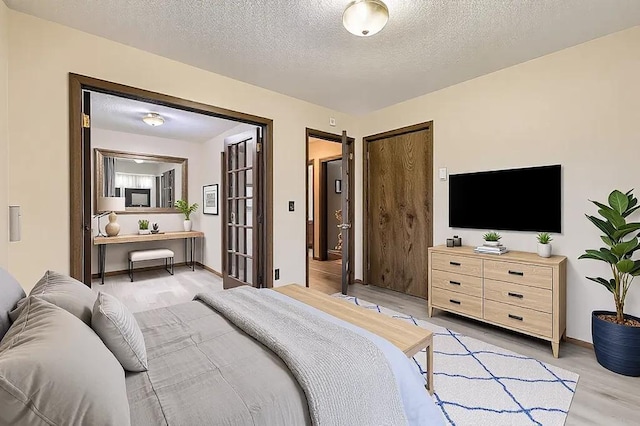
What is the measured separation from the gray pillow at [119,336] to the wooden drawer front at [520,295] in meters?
2.66

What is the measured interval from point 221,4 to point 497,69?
2.59 meters

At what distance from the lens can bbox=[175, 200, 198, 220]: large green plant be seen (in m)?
5.61

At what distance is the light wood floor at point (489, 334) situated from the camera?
1.71 meters

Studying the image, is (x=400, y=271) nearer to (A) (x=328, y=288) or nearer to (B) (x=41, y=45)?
(A) (x=328, y=288)

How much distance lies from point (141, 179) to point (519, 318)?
580 centimetres

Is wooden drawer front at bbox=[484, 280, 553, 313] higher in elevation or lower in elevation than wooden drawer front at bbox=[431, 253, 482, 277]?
lower

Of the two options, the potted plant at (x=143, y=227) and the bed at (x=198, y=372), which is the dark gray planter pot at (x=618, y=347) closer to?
the bed at (x=198, y=372)

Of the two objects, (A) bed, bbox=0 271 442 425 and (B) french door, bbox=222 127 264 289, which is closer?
(A) bed, bbox=0 271 442 425

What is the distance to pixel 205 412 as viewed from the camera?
878 millimetres

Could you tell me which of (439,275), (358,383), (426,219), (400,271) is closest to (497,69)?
(426,219)

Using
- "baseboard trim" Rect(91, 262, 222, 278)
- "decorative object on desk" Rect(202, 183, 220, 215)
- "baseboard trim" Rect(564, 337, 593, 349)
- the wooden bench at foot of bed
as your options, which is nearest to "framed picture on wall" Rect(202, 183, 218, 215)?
"decorative object on desk" Rect(202, 183, 220, 215)

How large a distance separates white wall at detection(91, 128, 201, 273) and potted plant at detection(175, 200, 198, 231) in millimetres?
96

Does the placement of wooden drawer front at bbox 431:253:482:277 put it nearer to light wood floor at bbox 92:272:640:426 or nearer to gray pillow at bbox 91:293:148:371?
light wood floor at bbox 92:272:640:426

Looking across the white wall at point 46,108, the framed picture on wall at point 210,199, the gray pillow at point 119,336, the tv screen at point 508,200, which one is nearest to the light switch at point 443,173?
the tv screen at point 508,200
